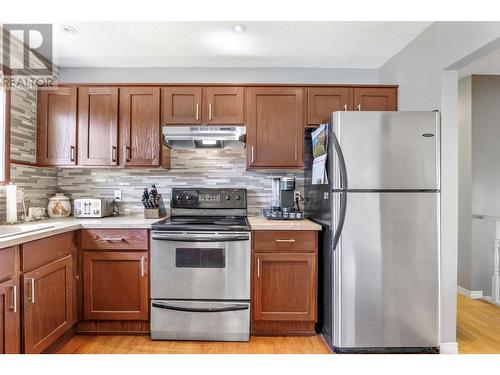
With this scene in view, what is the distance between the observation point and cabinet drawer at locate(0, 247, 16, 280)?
154 cm

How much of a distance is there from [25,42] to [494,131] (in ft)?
14.6

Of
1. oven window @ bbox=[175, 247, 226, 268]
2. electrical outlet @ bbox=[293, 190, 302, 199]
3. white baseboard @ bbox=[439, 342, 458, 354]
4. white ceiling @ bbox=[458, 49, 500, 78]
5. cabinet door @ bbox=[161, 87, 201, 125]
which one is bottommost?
white baseboard @ bbox=[439, 342, 458, 354]

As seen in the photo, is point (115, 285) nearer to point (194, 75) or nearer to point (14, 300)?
point (14, 300)

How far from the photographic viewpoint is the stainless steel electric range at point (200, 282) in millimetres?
2244

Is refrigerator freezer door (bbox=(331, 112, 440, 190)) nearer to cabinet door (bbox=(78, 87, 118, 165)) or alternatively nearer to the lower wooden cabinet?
the lower wooden cabinet

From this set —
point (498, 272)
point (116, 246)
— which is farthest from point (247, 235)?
point (498, 272)

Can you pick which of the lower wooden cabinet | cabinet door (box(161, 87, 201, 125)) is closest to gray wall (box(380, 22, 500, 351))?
the lower wooden cabinet

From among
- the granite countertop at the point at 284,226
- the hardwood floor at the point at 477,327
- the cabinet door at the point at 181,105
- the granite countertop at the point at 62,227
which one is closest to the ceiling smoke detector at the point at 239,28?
the cabinet door at the point at 181,105

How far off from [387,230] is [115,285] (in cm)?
199

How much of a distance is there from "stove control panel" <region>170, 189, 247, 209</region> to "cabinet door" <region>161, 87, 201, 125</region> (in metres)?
0.65

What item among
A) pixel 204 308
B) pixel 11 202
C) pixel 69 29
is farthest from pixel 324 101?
pixel 11 202

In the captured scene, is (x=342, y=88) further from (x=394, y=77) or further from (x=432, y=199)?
(x=432, y=199)

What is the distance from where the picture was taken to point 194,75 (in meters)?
2.87
